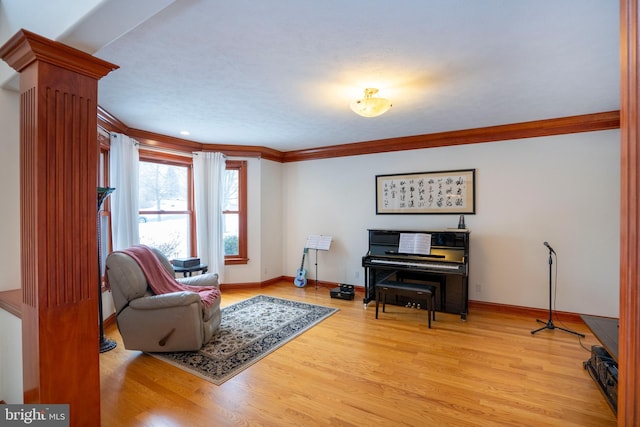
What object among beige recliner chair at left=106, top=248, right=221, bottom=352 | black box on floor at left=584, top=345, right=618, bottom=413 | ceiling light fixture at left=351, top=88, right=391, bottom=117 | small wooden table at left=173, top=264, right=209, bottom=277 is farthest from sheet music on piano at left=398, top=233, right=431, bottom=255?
small wooden table at left=173, top=264, right=209, bottom=277

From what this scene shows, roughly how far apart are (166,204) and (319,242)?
2409mm

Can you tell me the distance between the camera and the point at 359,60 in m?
2.23

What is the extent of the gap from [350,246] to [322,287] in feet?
2.87

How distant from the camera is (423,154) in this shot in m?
4.49

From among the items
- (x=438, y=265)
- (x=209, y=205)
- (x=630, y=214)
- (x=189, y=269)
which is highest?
(x=209, y=205)

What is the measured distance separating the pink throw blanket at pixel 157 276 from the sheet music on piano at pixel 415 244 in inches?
94.5

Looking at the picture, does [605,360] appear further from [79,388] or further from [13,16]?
[13,16]

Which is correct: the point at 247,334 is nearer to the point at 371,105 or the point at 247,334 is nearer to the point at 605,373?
the point at 371,105

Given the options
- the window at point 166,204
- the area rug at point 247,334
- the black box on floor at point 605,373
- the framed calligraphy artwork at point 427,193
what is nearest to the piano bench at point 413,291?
the area rug at point 247,334

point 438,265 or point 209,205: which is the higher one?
point 209,205

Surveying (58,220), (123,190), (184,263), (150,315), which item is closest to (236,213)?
(184,263)

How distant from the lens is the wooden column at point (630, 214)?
0.77 metres

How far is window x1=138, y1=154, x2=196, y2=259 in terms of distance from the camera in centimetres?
437

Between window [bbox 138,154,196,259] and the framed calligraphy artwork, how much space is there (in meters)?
3.00
